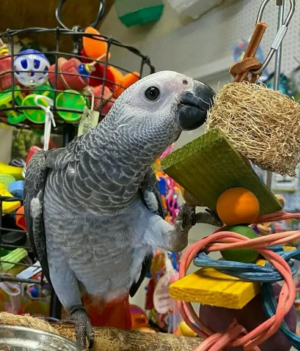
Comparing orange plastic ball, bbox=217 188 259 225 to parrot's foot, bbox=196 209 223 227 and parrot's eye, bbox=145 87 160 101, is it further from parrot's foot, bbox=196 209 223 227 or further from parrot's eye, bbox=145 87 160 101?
parrot's eye, bbox=145 87 160 101

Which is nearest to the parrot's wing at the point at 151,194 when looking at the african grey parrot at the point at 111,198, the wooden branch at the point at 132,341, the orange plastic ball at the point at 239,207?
the african grey parrot at the point at 111,198

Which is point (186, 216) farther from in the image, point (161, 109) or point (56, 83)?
point (56, 83)

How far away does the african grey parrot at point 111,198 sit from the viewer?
649 millimetres

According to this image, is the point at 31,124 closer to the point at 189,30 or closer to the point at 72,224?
the point at 72,224

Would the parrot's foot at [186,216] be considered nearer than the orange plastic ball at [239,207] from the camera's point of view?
No

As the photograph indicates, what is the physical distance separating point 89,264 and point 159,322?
437mm

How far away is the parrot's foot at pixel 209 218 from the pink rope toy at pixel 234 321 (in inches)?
4.3

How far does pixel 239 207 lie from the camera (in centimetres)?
44

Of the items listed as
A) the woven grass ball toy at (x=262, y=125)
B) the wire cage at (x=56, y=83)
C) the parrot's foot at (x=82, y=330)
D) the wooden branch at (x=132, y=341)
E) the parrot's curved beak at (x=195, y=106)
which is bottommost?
the wooden branch at (x=132, y=341)

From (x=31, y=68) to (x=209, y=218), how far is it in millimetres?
627

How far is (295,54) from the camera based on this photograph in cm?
104

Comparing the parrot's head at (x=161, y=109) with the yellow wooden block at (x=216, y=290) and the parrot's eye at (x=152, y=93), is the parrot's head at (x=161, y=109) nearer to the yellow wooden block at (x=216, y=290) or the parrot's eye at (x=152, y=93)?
the parrot's eye at (x=152, y=93)

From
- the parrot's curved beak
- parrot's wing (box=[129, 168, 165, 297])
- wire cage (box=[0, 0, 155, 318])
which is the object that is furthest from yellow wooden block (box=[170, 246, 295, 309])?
wire cage (box=[0, 0, 155, 318])

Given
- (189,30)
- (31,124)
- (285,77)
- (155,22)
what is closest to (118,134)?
(31,124)
